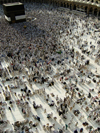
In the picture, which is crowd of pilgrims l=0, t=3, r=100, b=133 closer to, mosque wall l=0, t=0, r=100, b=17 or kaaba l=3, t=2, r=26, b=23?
kaaba l=3, t=2, r=26, b=23

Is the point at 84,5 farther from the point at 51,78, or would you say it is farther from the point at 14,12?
the point at 51,78

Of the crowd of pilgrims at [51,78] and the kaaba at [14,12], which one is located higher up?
the kaaba at [14,12]

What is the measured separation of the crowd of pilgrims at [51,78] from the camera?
11750 mm

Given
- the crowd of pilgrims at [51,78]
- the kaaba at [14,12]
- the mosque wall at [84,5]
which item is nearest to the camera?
the crowd of pilgrims at [51,78]

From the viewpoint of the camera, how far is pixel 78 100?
1347 centimetres

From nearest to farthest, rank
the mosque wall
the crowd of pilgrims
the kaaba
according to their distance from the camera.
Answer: the crowd of pilgrims, the kaaba, the mosque wall

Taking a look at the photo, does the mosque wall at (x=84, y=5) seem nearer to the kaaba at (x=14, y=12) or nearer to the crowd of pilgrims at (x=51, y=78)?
the crowd of pilgrims at (x=51, y=78)

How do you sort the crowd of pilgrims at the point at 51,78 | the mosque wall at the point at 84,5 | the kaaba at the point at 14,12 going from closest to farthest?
the crowd of pilgrims at the point at 51,78, the kaaba at the point at 14,12, the mosque wall at the point at 84,5

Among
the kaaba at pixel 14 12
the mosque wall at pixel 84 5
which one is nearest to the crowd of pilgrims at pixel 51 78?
the kaaba at pixel 14 12

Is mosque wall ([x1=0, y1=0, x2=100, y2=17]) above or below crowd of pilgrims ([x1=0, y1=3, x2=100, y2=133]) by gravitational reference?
above

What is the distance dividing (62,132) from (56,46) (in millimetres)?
16086

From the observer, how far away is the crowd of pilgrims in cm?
1175

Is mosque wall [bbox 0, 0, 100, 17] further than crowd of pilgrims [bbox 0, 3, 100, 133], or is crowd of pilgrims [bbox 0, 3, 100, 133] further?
mosque wall [bbox 0, 0, 100, 17]

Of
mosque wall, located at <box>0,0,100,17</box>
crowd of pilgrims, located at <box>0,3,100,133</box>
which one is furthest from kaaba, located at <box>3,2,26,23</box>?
mosque wall, located at <box>0,0,100,17</box>
